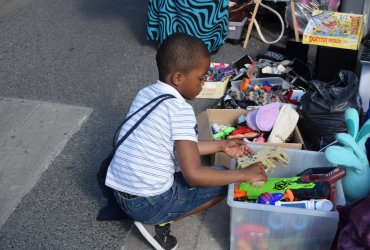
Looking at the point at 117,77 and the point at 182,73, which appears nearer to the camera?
the point at 182,73

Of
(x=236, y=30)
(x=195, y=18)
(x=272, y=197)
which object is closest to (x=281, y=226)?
(x=272, y=197)

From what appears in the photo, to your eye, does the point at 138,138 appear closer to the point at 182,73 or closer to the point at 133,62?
the point at 182,73

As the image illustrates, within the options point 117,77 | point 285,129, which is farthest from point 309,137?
point 117,77


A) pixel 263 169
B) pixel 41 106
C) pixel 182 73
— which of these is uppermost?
pixel 182 73

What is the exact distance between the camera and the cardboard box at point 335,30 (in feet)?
12.5

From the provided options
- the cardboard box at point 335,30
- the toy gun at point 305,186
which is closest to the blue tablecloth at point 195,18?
the cardboard box at point 335,30

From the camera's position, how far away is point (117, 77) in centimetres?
442

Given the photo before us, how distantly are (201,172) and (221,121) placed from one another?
4.24 feet

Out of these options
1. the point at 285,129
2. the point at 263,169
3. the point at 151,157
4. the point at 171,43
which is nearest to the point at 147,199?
the point at 151,157

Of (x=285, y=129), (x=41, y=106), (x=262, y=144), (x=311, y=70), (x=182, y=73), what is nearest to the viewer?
(x=182, y=73)

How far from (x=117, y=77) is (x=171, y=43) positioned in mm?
2251

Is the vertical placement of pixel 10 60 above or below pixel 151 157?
below

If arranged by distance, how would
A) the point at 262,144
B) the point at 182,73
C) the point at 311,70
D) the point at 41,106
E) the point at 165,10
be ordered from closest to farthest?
the point at 182,73
the point at 262,144
the point at 41,106
the point at 311,70
the point at 165,10

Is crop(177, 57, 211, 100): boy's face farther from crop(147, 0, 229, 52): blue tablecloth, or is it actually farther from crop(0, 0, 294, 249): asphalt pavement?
crop(147, 0, 229, 52): blue tablecloth
